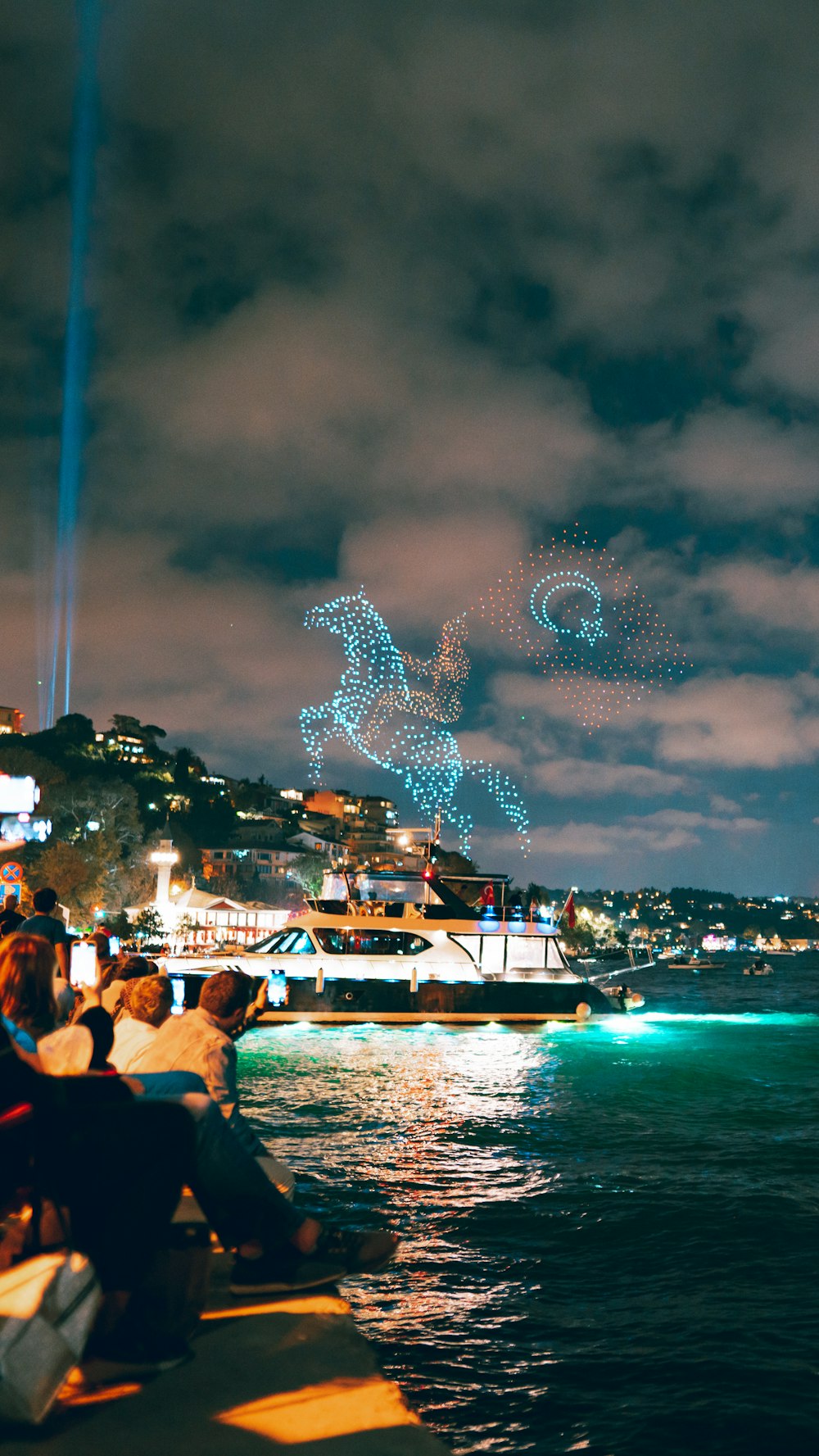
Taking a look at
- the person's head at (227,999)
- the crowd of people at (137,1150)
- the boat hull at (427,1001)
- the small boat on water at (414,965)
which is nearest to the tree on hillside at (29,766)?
the small boat on water at (414,965)

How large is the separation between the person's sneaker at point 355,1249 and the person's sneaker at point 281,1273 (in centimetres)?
6

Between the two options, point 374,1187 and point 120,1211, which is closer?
point 120,1211

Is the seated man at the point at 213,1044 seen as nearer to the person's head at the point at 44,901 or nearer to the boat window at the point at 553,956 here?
the person's head at the point at 44,901

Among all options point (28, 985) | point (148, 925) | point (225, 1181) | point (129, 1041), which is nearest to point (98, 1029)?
point (129, 1041)

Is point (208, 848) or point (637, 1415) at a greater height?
→ point (208, 848)

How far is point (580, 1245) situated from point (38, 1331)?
6753 mm

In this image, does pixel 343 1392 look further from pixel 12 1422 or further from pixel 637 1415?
pixel 637 1415

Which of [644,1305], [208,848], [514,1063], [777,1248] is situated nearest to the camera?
[644,1305]

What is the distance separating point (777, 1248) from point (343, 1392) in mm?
6475

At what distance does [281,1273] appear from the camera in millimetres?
4527

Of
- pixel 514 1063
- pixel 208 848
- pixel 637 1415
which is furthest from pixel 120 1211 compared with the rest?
pixel 208 848

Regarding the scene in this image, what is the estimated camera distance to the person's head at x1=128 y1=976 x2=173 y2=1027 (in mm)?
6434

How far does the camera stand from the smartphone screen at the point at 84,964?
13.9 m

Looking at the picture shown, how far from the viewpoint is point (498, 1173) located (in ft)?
37.8
